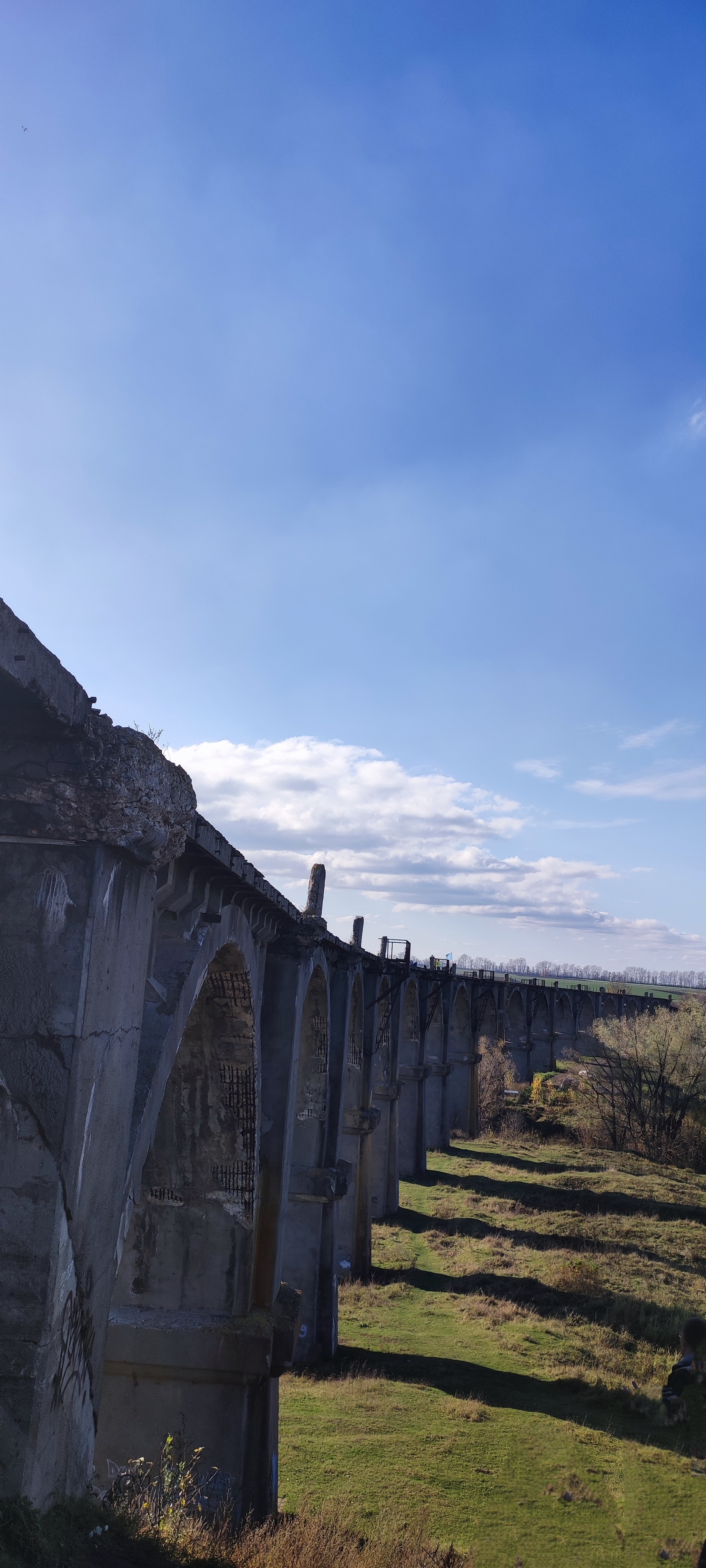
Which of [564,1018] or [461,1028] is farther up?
[461,1028]

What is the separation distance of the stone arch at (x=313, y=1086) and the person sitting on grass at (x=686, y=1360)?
6725 millimetres

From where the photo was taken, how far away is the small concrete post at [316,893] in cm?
1294

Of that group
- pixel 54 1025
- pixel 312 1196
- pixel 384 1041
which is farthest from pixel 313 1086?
pixel 54 1025

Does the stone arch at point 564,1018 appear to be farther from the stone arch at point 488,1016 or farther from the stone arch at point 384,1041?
the stone arch at point 384,1041

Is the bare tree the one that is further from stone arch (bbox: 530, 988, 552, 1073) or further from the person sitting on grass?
the person sitting on grass

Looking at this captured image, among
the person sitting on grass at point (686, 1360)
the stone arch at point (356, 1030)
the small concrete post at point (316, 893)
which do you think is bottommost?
the person sitting on grass at point (686, 1360)

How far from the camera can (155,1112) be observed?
448 cm

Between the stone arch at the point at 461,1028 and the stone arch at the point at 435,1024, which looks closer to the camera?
the stone arch at the point at 435,1024

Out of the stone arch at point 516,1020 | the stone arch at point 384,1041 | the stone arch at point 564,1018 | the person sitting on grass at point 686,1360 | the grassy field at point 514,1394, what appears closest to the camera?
the grassy field at point 514,1394

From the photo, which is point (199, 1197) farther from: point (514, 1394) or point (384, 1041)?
point (384, 1041)

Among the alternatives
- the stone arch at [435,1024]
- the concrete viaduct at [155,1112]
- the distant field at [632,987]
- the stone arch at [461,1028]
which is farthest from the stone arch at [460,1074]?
the distant field at [632,987]

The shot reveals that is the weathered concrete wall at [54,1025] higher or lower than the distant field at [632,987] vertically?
higher

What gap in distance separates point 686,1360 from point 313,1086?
783cm

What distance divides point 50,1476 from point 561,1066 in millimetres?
60905
